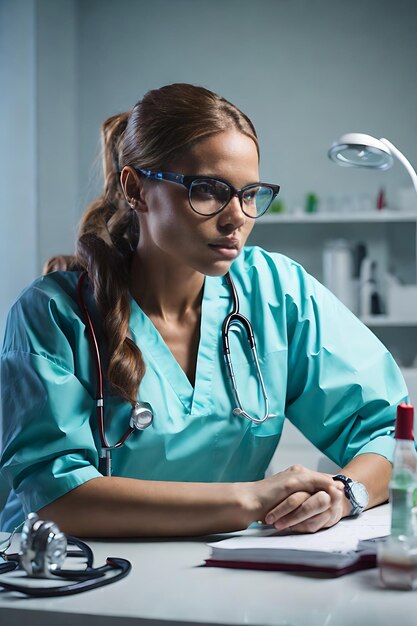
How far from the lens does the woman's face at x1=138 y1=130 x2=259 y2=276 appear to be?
1495mm

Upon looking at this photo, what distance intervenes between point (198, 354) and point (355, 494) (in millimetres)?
412

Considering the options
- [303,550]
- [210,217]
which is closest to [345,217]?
[210,217]

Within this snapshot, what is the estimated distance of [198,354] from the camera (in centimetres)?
161

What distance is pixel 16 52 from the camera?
12.4 ft

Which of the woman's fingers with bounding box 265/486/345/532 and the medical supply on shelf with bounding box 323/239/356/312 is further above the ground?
the medical supply on shelf with bounding box 323/239/356/312

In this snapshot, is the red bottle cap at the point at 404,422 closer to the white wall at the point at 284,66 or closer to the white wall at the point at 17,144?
the white wall at the point at 17,144

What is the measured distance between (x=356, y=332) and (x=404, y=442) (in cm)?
70

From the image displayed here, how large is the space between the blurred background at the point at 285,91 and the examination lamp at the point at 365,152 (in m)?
2.38

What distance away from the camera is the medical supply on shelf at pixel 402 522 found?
102cm

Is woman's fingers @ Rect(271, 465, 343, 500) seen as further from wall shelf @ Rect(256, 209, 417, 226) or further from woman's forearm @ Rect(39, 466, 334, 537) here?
wall shelf @ Rect(256, 209, 417, 226)

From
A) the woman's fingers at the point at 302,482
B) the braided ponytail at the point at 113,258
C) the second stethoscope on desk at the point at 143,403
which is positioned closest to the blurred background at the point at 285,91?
the braided ponytail at the point at 113,258

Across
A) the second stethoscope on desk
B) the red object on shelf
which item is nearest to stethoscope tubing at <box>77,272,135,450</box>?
the second stethoscope on desk

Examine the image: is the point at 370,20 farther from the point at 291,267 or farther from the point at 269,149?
the point at 291,267

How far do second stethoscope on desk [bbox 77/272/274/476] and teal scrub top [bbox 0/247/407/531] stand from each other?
2 centimetres
